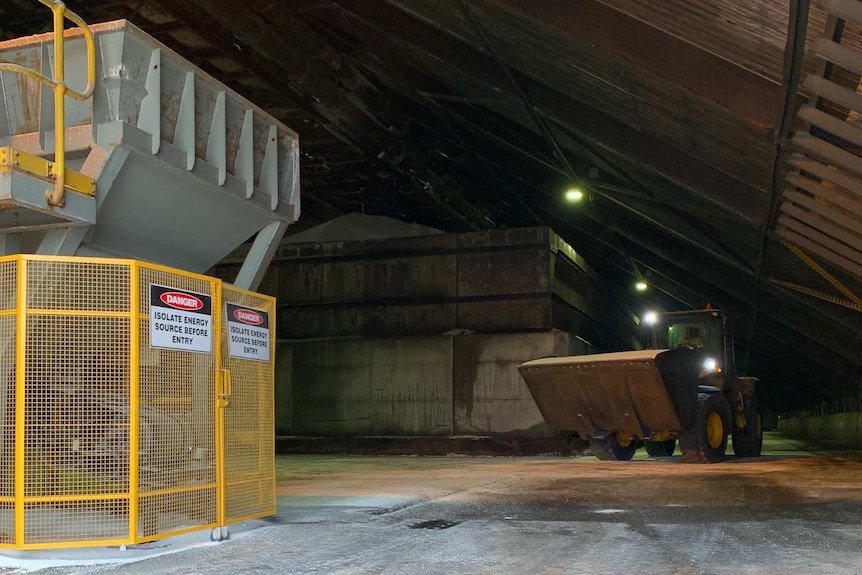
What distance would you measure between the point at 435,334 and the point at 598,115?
26.3ft

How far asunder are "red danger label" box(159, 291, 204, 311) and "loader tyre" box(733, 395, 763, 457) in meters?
13.9

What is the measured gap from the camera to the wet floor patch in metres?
7.60

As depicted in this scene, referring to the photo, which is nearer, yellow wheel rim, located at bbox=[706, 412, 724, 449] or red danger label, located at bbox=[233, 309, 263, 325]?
red danger label, located at bbox=[233, 309, 263, 325]

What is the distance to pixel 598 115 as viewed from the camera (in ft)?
44.0

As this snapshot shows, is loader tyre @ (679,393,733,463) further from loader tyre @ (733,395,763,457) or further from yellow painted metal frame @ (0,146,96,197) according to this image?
yellow painted metal frame @ (0,146,96,197)

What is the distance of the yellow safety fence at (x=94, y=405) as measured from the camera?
19.8 feet

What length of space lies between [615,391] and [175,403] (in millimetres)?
9358

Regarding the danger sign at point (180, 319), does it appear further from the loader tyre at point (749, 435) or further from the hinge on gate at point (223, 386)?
the loader tyre at point (749, 435)

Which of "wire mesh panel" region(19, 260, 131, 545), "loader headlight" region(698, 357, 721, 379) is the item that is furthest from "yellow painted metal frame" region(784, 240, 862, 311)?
"wire mesh panel" region(19, 260, 131, 545)

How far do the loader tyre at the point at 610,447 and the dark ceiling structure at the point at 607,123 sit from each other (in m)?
4.34

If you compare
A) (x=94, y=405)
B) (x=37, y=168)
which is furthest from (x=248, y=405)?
(x=37, y=168)

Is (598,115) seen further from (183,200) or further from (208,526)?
(208,526)

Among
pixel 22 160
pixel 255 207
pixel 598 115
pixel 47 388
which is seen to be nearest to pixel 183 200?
pixel 255 207

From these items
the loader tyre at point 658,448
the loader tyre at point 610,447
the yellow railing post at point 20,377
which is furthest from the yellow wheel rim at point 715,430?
the yellow railing post at point 20,377
